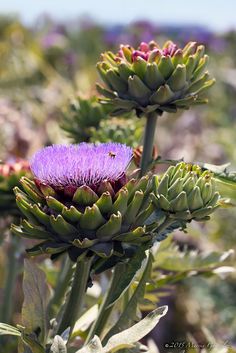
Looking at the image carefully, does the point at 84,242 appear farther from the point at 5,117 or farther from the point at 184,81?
the point at 5,117

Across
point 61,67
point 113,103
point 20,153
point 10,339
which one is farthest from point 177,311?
point 61,67

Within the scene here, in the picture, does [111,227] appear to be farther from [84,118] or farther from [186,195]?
[84,118]

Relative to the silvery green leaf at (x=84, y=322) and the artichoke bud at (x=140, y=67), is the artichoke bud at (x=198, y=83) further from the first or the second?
the silvery green leaf at (x=84, y=322)

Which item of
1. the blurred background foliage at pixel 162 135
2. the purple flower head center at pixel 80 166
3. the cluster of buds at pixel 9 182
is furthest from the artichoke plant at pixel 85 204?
the cluster of buds at pixel 9 182

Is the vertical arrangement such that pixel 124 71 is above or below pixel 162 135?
above

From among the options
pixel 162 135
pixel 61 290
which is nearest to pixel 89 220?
pixel 61 290

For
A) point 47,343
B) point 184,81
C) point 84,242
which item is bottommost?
point 47,343

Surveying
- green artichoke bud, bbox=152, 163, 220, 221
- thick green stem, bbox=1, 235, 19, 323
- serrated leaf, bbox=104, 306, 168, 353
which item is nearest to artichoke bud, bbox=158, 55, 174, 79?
green artichoke bud, bbox=152, 163, 220, 221

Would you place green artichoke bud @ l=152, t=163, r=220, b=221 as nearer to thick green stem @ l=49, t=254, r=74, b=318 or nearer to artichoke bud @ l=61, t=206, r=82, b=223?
artichoke bud @ l=61, t=206, r=82, b=223
